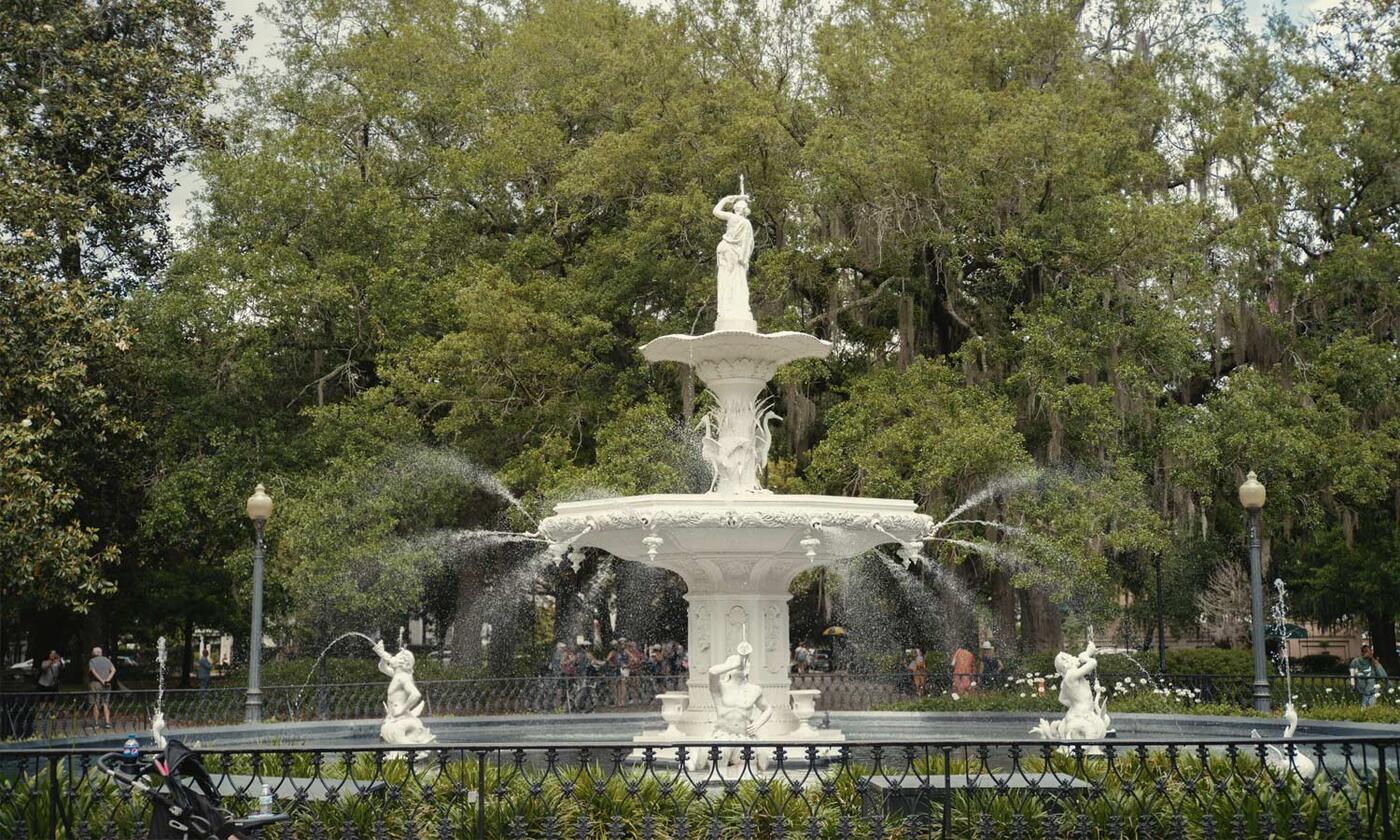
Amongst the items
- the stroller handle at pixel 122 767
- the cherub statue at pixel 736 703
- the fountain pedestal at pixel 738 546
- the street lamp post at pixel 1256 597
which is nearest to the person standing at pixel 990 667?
the street lamp post at pixel 1256 597

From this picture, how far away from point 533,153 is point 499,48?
356cm

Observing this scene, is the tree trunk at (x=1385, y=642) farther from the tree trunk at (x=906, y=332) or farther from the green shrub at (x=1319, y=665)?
the tree trunk at (x=906, y=332)

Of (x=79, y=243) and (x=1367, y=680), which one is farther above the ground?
(x=79, y=243)

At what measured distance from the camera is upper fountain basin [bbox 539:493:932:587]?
13867 millimetres

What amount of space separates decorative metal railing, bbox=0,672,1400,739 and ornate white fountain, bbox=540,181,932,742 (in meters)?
6.65

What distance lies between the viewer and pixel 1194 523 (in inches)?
1102

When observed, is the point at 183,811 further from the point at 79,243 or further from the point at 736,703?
the point at 79,243

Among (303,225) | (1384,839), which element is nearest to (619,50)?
(303,225)

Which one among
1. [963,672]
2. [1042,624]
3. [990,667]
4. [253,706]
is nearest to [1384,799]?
[253,706]

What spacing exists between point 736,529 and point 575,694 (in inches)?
407

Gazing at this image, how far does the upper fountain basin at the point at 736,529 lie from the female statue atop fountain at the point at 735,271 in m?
2.06

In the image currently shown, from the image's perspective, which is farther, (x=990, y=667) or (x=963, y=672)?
(x=990, y=667)

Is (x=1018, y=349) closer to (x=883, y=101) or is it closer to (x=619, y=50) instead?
(x=883, y=101)

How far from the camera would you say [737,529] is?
45.8 feet
